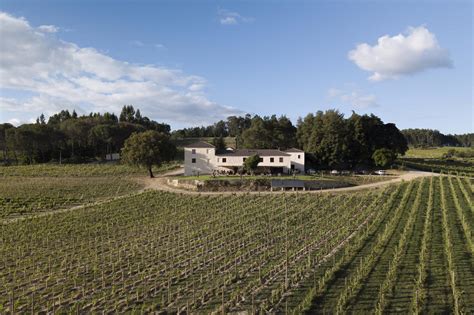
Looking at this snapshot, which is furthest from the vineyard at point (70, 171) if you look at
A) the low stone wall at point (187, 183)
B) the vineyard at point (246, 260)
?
the vineyard at point (246, 260)

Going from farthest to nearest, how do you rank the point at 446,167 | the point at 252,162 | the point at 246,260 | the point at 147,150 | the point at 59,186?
1. the point at 446,167
2. the point at 252,162
3. the point at 147,150
4. the point at 59,186
5. the point at 246,260

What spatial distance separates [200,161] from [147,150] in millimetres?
6916

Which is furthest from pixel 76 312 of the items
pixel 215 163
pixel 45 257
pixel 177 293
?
pixel 215 163

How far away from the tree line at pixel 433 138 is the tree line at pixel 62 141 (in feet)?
337

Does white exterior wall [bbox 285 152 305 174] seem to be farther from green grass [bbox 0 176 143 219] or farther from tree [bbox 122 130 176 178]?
green grass [bbox 0 176 143 219]

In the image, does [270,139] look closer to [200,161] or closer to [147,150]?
[200,161]

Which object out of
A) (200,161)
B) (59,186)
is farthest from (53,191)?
(200,161)

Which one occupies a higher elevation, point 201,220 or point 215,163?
point 215,163

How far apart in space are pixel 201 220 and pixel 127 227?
174 inches

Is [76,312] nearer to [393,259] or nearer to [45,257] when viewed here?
[45,257]

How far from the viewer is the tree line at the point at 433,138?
13275cm

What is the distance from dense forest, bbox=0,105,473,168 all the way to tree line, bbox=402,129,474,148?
86.8 meters

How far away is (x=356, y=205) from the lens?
2595 centimetres

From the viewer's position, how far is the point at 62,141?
6550 cm
